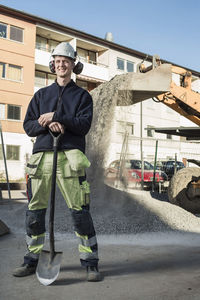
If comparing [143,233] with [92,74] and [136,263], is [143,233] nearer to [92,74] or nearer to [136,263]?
[136,263]

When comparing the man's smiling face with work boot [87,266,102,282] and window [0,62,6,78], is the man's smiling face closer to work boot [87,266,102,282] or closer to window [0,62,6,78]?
work boot [87,266,102,282]

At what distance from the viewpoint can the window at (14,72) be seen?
22562 mm

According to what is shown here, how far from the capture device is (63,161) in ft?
8.88

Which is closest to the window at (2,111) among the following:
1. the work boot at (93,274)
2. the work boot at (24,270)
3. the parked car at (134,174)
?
the parked car at (134,174)

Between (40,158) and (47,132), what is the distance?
0.75ft

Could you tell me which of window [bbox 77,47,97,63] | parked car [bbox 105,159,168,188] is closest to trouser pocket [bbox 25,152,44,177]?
parked car [bbox 105,159,168,188]

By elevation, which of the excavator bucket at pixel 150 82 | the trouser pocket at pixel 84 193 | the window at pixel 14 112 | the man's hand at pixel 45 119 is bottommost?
the trouser pocket at pixel 84 193

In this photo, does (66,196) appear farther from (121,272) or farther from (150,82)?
(150,82)

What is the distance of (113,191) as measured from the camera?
6.30 metres

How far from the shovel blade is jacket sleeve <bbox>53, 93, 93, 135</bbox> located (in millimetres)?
1010

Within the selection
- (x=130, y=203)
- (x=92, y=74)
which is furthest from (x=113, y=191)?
(x=92, y=74)

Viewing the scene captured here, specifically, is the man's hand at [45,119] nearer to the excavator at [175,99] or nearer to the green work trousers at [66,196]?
the green work trousers at [66,196]

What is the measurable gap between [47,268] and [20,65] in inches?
871

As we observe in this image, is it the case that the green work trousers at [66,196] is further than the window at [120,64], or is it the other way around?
the window at [120,64]
